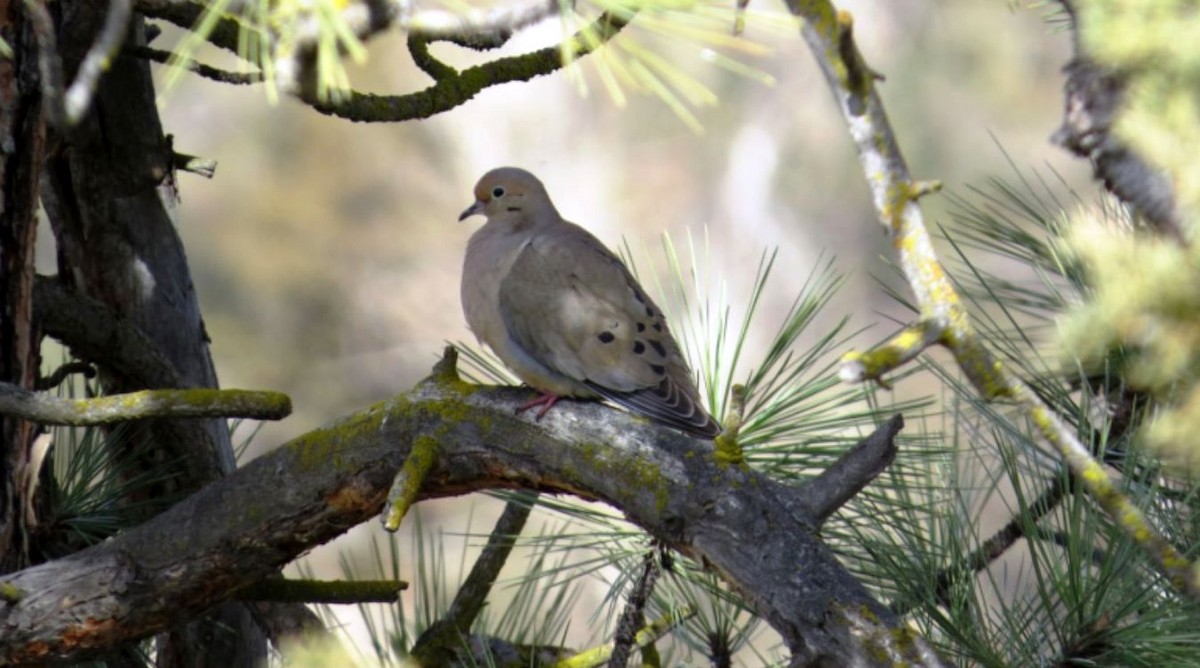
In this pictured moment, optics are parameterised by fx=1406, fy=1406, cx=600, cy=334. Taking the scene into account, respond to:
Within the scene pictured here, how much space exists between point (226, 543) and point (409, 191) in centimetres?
1058

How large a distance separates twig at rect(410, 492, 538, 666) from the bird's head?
0.68 m

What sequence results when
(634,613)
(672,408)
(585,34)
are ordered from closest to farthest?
(585,34)
(634,613)
(672,408)

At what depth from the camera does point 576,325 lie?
7.83ft

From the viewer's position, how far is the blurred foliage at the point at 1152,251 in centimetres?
178

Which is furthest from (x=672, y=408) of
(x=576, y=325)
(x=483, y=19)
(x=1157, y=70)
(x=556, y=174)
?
(x=556, y=174)

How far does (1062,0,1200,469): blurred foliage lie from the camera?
1782 millimetres

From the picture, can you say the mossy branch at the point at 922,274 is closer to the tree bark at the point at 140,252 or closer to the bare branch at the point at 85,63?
the bare branch at the point at 85,63

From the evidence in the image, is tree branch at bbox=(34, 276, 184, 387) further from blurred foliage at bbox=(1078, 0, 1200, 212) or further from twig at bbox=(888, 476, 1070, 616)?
blurred foliage at bbox=(1078, 0, 1200, 212)

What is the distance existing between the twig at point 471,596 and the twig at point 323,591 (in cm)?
17

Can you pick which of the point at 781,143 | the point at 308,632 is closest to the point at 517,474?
the point at 308,632

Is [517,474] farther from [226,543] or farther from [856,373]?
[856,373]

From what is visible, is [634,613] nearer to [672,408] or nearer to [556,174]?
[672,408]

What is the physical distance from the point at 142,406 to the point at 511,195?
3.86 feet

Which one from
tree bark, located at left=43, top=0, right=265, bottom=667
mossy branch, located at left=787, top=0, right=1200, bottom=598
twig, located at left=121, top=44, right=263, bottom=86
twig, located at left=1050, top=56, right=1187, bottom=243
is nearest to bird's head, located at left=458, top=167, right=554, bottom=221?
tree bark, located at left=43, top=0, right=265, bottom=667
